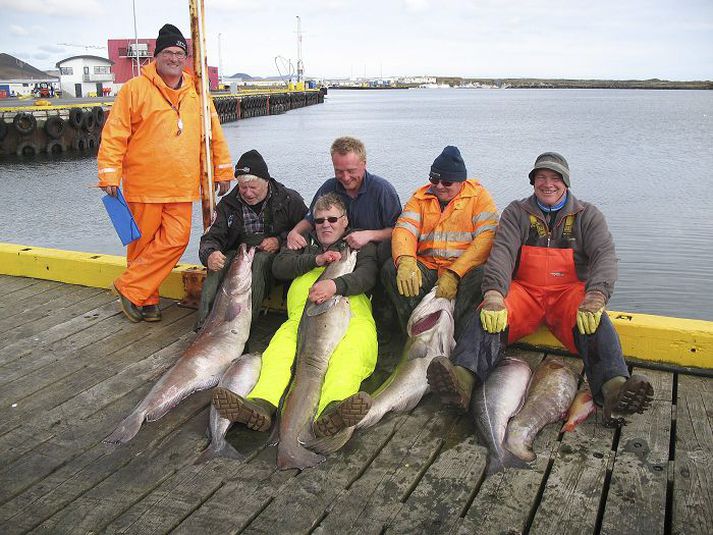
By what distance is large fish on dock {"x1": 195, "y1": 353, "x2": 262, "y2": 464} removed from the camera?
333cm

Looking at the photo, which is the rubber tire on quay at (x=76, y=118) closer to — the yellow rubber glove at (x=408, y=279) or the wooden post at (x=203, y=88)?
the wooden post at (x=203, y=88)

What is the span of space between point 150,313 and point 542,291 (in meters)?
2.90

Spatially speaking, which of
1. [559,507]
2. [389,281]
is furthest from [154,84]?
[559,507]

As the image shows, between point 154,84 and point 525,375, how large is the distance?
11.0ft

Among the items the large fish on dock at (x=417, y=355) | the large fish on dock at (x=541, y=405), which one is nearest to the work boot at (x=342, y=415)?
the large fish on dock at (x=417, y=355)

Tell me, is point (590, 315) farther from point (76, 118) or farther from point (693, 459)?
point (76, 118)

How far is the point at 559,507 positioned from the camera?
2.87 meters

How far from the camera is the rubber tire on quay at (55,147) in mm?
28000

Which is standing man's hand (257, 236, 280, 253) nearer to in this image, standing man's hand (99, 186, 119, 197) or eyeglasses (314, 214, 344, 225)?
eyeglasses (314, 214, 344, 225)

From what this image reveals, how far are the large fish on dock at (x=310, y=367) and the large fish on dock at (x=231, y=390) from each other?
0.24 meters

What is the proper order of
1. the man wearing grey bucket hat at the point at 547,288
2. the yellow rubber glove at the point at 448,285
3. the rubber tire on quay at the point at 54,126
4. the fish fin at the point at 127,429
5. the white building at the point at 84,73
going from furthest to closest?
the white building at the point at 84,73 < the rubber tire on quay at the point at 54,126 < the yellow rubber glove at the point at 448,285 < the man wearing grey bucket hat at the point at 547,288 < the fish fin at the point at 127,429

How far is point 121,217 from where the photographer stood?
5023 mm

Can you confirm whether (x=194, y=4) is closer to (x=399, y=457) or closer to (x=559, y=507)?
(x=399, y=457)

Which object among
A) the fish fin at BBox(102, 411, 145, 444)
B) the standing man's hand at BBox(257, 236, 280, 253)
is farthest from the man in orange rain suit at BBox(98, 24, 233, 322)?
the fish fin at BBox(102, 411, 145, 444)
